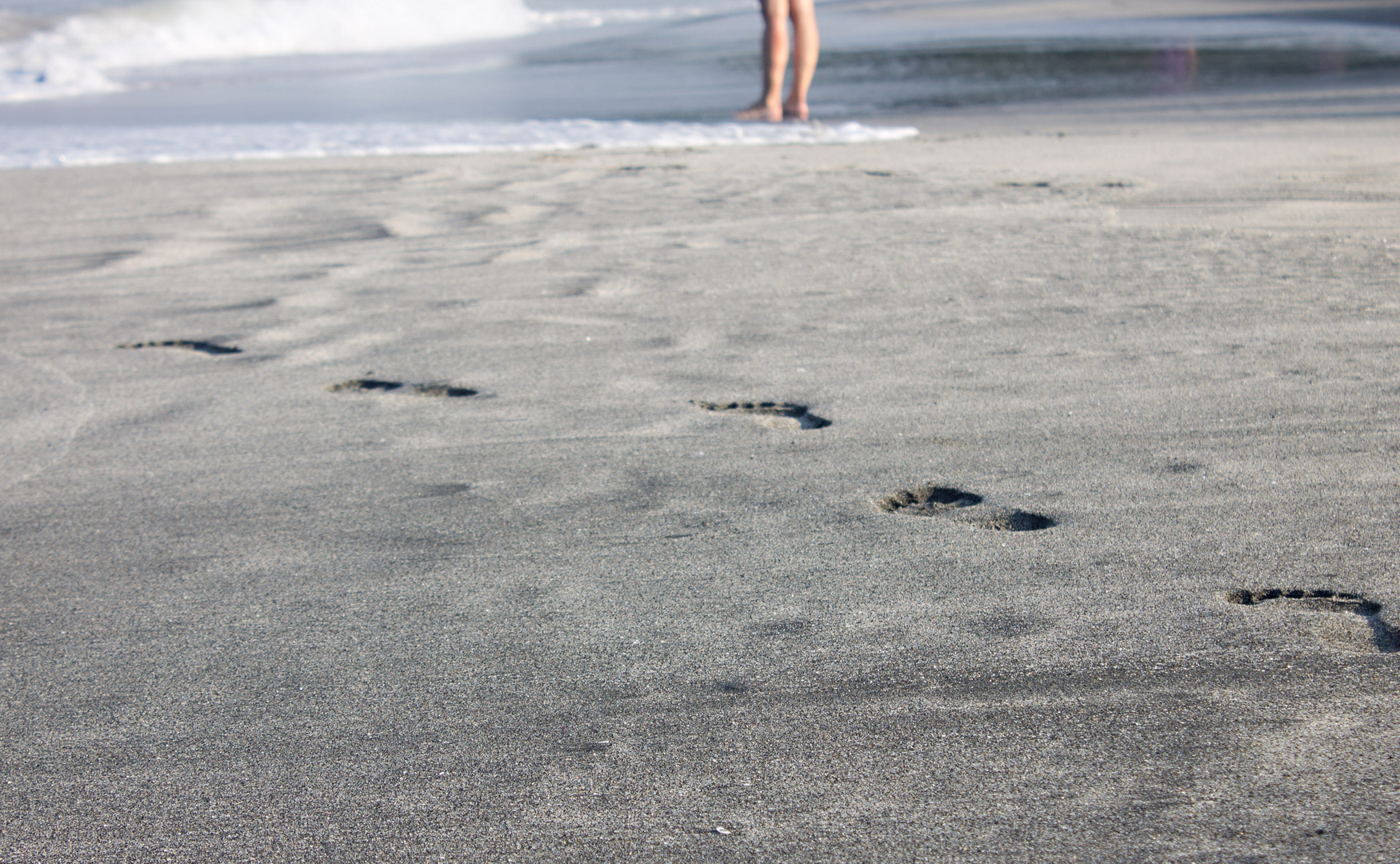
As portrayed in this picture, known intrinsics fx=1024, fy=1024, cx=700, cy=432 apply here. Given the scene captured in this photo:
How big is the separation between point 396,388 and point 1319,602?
2.11m

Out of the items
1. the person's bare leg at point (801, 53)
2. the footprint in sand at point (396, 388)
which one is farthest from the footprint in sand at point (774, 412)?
the person's bare leg at point (801, 53)

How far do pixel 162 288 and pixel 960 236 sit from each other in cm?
286

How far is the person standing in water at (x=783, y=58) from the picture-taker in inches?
271

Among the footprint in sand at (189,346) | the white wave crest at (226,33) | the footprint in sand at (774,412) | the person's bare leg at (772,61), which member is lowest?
the footprint in sand at (774,412)

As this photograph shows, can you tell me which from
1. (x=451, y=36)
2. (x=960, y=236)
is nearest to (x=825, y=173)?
(x=960, y=236)

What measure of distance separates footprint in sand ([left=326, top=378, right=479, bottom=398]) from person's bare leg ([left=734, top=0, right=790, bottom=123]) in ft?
15.9

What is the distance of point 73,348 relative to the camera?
120 inches

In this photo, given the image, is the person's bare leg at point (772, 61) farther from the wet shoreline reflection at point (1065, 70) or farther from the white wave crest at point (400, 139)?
the wet shoreline reflection at point (1065, 70)

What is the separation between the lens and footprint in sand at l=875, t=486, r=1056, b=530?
193 centimetres

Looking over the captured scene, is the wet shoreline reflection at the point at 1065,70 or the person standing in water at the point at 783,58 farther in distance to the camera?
the wet shoreline reflection at the point at 1065,70

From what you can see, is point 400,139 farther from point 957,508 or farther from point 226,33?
point 226,33

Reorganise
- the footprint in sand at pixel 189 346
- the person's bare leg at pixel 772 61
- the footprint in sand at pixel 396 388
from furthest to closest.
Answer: the person's bare leg at pixel 772 61
the footprint in sand at pixel 189 346
the footprint in sand at pixel 396 388

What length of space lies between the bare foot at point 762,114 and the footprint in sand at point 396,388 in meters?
4.85

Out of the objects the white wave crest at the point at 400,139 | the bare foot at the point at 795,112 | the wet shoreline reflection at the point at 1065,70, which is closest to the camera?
the white wave crest at the point at 400,139
